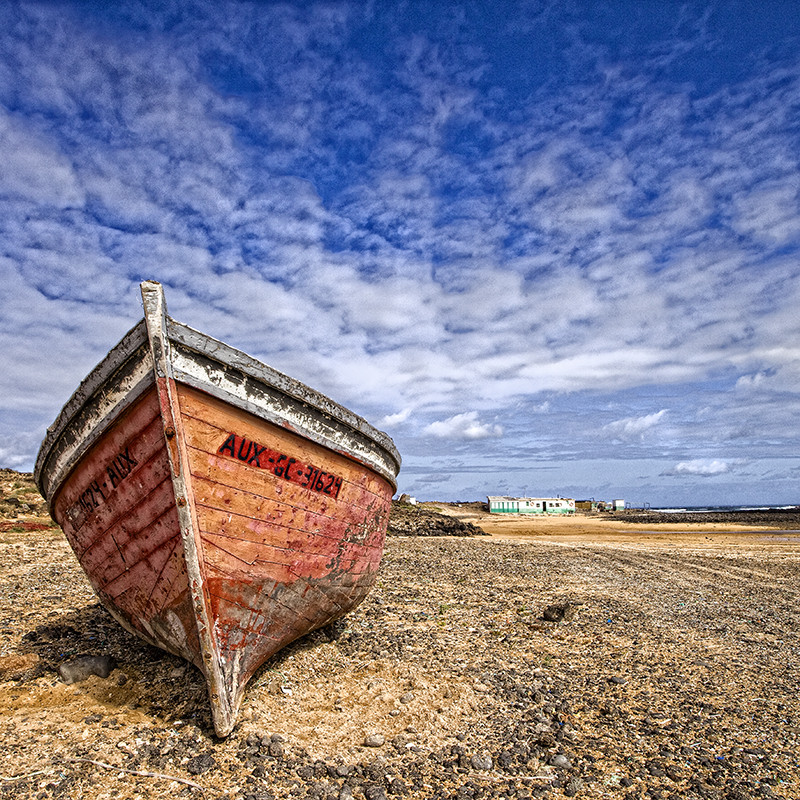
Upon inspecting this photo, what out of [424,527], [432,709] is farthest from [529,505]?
[432,709]

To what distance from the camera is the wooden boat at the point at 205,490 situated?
13.7 ft

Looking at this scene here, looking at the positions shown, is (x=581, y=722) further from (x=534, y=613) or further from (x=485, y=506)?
(x=485, y=506)

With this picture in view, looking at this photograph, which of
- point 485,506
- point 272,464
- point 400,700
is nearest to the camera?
point 272,464

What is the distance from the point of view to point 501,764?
13.0ft

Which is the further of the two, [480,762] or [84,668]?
[84,668]

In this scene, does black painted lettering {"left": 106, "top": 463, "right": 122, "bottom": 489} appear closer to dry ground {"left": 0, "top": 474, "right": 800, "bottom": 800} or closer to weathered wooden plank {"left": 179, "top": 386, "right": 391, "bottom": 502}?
weathered wooden plank {"left": 179, "top": 386, "right": 391, "bottom": 502}

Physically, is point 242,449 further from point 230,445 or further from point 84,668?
point 84,668

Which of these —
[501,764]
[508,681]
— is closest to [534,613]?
[508,681]

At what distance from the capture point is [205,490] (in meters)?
4.25

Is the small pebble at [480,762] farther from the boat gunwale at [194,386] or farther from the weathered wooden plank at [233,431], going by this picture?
the boat gunwale at [194,386]

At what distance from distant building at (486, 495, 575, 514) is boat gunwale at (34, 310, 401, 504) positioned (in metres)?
67.4

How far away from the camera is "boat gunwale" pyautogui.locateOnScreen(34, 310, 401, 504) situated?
4.20 meters

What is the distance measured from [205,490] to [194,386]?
84 cm

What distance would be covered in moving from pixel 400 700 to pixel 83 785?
2.59 meters
